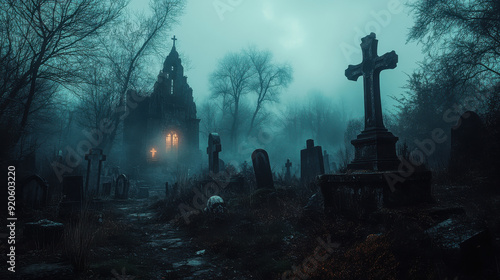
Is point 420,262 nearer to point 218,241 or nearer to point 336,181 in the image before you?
point 336,181

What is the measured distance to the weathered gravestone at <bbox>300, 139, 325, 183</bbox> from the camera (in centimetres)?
976

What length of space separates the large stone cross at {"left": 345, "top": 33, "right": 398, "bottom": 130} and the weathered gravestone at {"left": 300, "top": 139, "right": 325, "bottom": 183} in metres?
4.08

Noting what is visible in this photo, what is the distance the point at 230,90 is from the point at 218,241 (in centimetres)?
3259

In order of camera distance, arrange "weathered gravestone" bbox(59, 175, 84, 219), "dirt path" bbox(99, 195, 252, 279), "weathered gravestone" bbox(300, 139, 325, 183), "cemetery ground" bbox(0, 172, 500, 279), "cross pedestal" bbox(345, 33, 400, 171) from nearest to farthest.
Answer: "cemetery ground" bbox(0, 172, 500, 279)
"dirt path" bbox(99, 195, 252, 279)
"cross pedestal" bbox(345, 33, 400, 171)
"weathered gravestone" bbox(59, 175, 84, 219)
"weathered gravestone" bbox(300, 139, 325, 183)

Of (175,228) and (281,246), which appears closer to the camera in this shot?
(281,246)

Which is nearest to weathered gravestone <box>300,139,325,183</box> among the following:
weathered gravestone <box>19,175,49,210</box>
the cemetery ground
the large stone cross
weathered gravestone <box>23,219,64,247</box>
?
the cemetery ground

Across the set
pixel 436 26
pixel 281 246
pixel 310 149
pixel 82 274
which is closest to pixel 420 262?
pixel 281 246

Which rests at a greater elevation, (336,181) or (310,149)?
(310,149)

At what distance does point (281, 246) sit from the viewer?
4434 millimetres

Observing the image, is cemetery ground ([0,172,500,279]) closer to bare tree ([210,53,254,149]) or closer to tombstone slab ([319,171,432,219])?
tombstone slab ([319,171,432,219])

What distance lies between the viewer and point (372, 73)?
5.84 m

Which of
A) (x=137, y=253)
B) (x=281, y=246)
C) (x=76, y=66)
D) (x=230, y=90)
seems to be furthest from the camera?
(x=230, y=90)

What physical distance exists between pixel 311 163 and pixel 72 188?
26.3ft

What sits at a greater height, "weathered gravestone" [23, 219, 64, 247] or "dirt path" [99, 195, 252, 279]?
"weathered gravestone" [23, 219, 64, 247]
